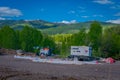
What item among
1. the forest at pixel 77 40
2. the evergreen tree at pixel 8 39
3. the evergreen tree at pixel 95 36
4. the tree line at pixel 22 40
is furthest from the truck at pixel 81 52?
the evergreen tree at pixel 8 39

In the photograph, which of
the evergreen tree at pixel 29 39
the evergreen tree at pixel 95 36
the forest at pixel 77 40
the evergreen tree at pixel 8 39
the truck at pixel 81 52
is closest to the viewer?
the truck at pixel 81 52

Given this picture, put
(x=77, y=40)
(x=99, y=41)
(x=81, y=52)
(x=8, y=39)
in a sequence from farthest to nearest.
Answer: (x=8, y=39) → (x=77, y=40) → (x=99, y=41) → (x=81, y=52)

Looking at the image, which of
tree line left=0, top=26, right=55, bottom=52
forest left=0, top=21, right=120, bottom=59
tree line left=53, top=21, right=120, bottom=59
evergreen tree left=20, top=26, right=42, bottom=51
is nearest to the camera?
tree line left=53, top=21, right=120, bottom=59

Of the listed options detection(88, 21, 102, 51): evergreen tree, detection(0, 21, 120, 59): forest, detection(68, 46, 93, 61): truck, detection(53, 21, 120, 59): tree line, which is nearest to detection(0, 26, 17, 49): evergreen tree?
detection(0, 21, 120, 59): forest

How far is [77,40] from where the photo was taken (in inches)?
5094

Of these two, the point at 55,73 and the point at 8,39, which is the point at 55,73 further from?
the point at 8,39

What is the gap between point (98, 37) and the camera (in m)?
122

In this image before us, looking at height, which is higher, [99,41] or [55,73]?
[99,41]

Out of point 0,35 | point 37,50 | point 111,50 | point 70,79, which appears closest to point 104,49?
point 111,50

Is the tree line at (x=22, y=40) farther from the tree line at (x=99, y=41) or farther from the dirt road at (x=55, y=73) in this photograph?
the dirt road at (x=55, y=73)

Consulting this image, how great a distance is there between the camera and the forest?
4550 inches

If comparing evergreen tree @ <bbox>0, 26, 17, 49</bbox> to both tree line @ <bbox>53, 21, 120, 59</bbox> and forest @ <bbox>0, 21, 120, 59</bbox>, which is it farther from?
tree line @ <bbox>53, 21, 120, 59</bbox>

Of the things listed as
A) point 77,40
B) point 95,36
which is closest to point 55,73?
point 95,36

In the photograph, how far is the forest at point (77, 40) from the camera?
11556 centimetres
